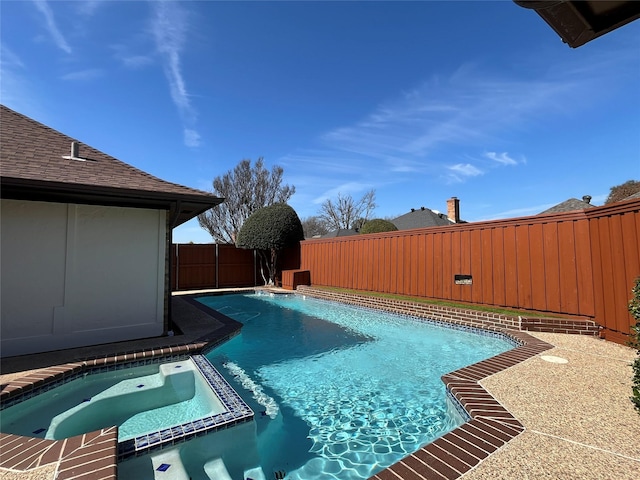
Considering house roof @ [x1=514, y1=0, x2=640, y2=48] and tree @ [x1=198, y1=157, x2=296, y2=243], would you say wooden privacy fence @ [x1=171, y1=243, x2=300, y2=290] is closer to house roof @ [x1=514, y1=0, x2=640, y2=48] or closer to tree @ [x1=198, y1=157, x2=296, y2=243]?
tree @ [x1=198, y1=157, x2=296, y2=243]

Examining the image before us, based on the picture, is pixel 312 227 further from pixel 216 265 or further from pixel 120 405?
pixel 120 405

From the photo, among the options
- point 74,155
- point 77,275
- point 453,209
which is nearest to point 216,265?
point 74,155

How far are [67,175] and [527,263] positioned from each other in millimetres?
9816

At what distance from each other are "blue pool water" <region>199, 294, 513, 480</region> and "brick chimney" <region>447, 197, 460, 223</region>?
18.1 metres

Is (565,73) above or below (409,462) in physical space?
above

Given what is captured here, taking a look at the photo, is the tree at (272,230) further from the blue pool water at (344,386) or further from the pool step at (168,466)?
the pool step at (168,466)

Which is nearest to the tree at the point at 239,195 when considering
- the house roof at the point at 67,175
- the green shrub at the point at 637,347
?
the house roof at the point at 67,175

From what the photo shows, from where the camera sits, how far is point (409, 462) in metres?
2.13

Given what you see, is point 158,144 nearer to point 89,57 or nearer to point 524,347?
point 89,57

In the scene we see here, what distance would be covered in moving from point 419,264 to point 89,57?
10508 millimetres

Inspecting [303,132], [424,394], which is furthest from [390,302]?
[303,132]

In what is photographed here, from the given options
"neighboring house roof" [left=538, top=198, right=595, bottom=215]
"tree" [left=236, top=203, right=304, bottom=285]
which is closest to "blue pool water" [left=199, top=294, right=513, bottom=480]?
"tree" [left=236, top=203, right=304, bottom=285]

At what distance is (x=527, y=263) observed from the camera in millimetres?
7527

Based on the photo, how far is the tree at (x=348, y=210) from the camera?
33.9 meters
